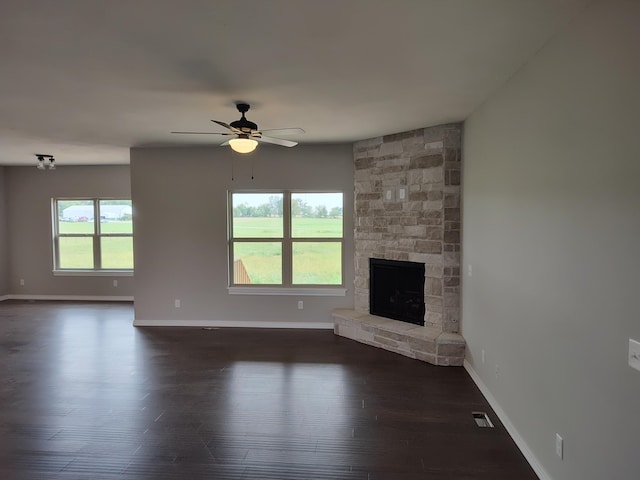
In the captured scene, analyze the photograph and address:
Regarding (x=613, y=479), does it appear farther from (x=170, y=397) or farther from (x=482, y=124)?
(x=170, y=397)

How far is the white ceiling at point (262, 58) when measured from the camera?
203 centimetres

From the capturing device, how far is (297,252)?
6000 mm

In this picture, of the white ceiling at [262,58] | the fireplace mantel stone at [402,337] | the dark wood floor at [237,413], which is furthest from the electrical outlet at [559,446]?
the white ceiling at [262,58]

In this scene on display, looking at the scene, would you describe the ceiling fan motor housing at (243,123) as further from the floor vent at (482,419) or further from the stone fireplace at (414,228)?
the floor vent at (482,419)

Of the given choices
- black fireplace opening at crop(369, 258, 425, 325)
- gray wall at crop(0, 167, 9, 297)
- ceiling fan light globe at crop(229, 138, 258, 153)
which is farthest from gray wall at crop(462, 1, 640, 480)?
gray wall at crop(0, 167, 9, 297)

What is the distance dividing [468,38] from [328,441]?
2.84 m

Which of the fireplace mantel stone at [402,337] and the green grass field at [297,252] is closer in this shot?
the fireplace mantel stone at [402,337]

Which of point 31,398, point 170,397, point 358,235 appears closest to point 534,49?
point 358,235

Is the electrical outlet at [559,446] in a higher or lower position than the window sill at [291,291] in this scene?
lower

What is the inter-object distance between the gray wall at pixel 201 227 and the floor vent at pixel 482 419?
9.04ft

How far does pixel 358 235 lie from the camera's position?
5613mm

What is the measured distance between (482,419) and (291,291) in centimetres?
329

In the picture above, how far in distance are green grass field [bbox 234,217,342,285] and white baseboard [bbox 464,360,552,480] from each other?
2.52 metres

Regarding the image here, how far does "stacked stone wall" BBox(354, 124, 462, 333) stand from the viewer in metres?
4.53
